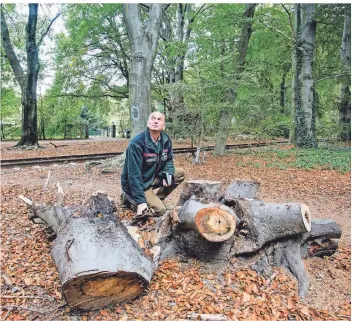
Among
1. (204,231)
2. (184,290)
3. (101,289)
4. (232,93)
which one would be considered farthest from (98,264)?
(232,93)

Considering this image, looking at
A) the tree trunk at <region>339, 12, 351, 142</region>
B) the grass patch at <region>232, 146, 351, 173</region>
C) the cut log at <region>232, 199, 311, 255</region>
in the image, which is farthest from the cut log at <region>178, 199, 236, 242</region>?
the tree trunk at <region>339, 12, 351, 142</region>

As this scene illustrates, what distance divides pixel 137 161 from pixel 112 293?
5.08 feet

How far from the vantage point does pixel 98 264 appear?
2.06m

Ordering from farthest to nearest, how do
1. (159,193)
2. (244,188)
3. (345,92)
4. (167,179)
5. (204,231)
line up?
(345,92) → (159,193) → (244,188) → (167,179) → (204,231)

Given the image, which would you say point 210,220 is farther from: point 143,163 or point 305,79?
point 305,79

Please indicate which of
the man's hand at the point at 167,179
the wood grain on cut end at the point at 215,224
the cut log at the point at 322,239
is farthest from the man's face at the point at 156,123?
the cut log at the point at 322,239

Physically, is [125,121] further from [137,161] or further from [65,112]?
[137,161]

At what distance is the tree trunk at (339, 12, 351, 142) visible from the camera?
13.9 metres

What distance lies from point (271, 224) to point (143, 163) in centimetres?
162

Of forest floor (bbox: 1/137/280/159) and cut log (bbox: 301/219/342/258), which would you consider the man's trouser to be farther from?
forest floor (bbox: 1/137/280/159)

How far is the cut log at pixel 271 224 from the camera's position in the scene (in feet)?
9.04

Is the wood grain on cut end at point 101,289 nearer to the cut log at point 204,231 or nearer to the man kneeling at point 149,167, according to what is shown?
the cut log at point 204,231

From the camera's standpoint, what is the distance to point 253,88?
11.4 meters

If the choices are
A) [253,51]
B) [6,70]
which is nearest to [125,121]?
[6,70]
